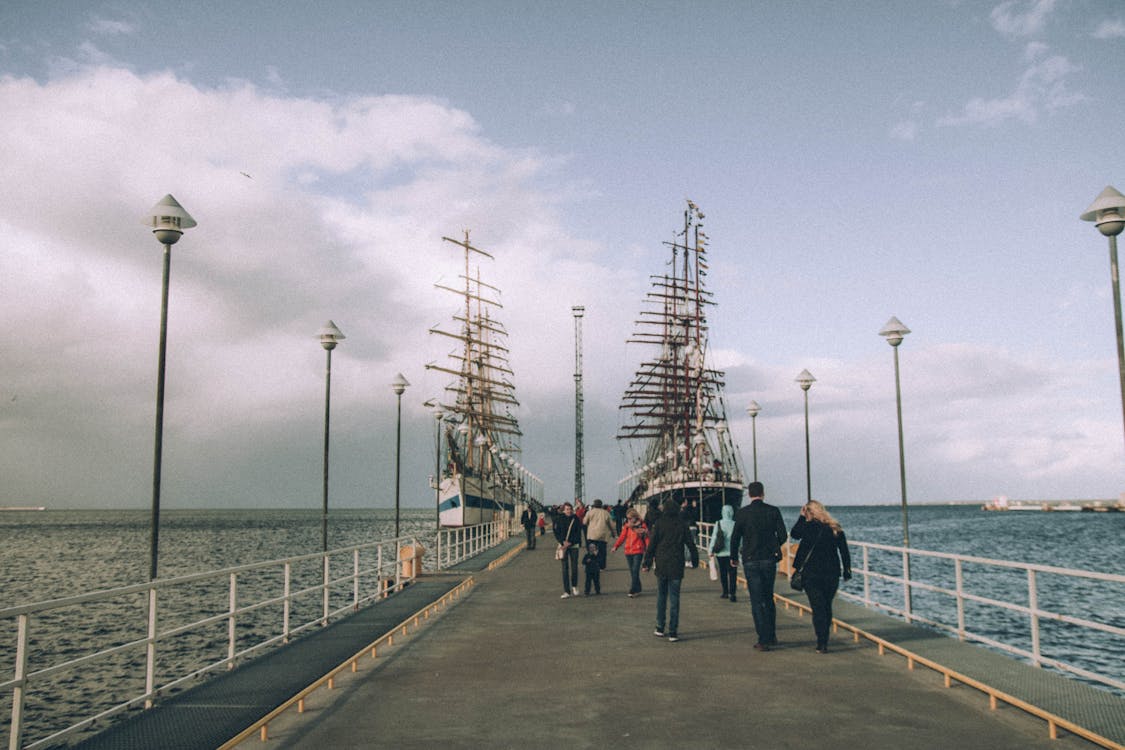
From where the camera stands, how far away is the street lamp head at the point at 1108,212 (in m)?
9.94

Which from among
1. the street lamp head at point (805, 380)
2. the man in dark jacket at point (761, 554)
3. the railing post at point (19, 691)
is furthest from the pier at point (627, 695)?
the street lamp head at point (805, 380)

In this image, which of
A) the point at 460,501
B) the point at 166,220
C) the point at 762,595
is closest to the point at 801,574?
the point at 762,595

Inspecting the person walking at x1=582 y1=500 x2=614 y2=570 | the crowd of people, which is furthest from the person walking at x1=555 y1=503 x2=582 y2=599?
the crowd of people

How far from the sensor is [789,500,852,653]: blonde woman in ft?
30.7

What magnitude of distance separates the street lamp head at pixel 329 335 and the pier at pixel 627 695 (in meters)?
7.26

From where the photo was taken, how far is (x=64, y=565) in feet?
200

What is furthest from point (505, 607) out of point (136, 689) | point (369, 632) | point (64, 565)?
point (64, 565)

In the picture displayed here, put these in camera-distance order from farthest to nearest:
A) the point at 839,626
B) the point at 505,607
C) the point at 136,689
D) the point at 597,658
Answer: the point at 136,689 → the point at 505,607 → the point at 839,626 → the point at 597,658

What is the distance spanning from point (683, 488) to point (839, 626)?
1893 inches

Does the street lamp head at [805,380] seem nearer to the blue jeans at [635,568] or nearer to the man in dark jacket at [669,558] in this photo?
the blue jeans at [635,568]

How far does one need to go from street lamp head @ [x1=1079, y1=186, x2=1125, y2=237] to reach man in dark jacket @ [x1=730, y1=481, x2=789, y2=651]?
207 inches

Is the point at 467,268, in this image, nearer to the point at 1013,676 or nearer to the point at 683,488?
the point at 683,488

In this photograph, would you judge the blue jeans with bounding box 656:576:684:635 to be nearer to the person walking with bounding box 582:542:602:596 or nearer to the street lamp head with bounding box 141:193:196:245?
the person walking with bounding box 582:542:602:596

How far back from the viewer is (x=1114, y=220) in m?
9.98
